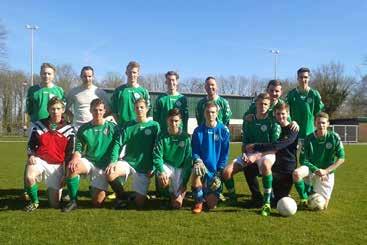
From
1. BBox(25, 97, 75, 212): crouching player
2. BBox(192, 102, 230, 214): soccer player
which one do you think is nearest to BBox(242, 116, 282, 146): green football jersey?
BBox(192, 102, 230, 214): soccer player

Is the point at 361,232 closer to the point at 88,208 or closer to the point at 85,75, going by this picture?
the point at 88,208

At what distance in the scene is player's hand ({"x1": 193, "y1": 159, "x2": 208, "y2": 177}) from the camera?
641 centimetres

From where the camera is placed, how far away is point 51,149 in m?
6.80

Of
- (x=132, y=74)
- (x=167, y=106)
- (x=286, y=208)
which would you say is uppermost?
(x=132, y=74)

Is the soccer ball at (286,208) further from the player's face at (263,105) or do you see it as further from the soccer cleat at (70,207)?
the soccer cleat at (70,207)

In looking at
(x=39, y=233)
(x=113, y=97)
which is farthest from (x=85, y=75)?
(x=39, y=233)

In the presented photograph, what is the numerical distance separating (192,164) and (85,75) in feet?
8.01

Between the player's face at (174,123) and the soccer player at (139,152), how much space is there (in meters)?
0.31

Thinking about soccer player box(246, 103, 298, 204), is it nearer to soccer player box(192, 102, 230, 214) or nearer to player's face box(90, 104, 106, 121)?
soccer player box(192, 102, 230, 214)

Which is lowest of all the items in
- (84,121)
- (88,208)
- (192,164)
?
(88,208)

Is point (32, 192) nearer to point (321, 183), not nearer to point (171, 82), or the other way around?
point (171, 82)

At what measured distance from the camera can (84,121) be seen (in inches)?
305

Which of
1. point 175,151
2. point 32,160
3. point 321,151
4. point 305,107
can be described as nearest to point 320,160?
point 321,151

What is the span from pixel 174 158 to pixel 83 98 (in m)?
2.01
